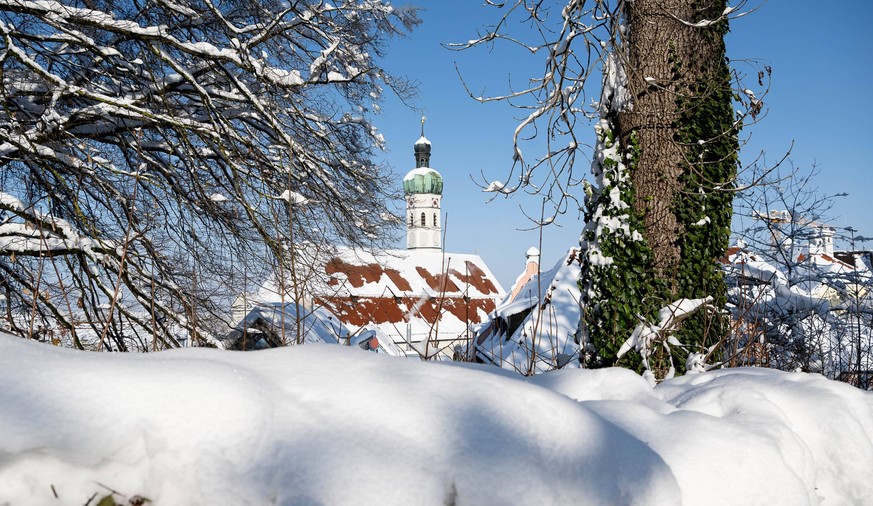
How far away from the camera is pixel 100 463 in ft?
3.03

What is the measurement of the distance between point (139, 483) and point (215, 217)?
20.0 feet

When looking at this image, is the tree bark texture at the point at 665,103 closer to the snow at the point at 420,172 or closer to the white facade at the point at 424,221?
the white facade at the point at 424,221

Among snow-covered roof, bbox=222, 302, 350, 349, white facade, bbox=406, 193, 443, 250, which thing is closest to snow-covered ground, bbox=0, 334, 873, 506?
snow-covered roof, bbox=222, 302, 350, 349

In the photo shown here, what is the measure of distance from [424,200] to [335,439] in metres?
56.6

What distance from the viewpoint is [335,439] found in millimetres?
1054

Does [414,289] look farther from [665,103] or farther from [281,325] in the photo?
[281,325]

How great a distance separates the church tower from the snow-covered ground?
54.4 meters

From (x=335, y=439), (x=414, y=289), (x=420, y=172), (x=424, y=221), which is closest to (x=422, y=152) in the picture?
(x=420, y=172)

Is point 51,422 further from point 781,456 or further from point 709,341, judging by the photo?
point 709,341

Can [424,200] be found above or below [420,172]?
below

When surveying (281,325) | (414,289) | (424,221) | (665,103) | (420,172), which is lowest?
(414,289)

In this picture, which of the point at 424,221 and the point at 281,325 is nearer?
the point at 281,325

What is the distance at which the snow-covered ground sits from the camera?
92cm

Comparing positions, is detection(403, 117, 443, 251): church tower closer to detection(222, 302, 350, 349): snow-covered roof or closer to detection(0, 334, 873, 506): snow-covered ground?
detection(222, 302, 350, 349): snow-covered roof
